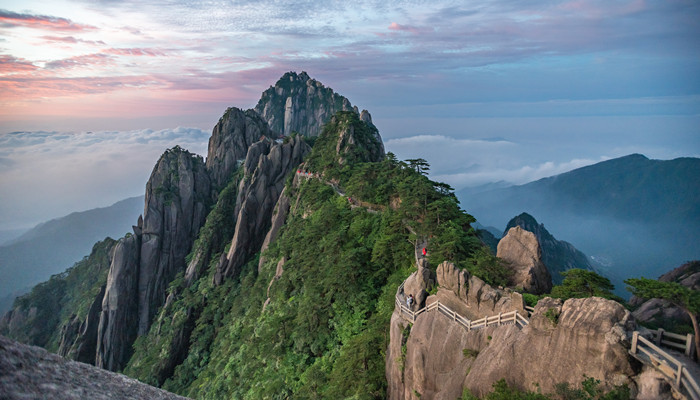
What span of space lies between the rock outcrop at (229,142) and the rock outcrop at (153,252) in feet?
11.5

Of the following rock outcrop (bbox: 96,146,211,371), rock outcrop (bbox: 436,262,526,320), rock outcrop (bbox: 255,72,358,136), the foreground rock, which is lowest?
rock outcrop (bbox: 96,146,211,371)

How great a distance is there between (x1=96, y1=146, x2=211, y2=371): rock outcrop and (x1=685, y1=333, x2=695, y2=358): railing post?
65137 mm

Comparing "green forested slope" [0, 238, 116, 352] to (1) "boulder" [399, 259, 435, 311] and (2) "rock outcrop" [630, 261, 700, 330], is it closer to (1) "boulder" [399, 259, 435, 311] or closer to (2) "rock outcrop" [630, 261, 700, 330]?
(1) "boulder" [399, 259, 435, 311]

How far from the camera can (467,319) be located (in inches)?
611

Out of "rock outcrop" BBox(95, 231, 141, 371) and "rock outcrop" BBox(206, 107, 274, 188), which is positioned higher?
"rock outcrop" BBox(206, 107, 274, 188)

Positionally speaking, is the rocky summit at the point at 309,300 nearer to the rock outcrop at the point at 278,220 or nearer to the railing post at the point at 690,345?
the rock outcrop at the point at 278,220

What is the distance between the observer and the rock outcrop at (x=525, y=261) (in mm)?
16891

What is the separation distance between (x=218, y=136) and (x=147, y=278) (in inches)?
1257

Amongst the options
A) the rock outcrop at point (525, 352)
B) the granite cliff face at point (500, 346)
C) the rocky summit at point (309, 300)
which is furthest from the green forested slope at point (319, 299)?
the rock outcrop at point (525, 352)

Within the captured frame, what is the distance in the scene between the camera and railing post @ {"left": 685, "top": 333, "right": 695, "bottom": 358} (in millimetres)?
9808

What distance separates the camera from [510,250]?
1861 centimetres

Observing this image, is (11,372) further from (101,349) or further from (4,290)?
(4,290)

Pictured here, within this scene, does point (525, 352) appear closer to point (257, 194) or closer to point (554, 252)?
point (257, 194)

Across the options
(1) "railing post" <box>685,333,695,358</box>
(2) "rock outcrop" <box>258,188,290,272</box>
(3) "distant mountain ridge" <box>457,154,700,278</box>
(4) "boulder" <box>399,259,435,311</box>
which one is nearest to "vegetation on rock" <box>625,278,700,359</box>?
(1) "railing post" <box>685,333,695,358</box>
